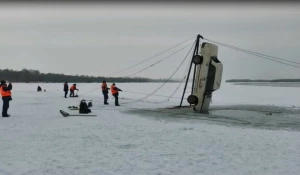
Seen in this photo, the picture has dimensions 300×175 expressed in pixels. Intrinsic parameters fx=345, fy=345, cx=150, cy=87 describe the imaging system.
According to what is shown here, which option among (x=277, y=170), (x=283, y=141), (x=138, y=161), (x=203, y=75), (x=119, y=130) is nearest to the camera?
(x=277, y=170)

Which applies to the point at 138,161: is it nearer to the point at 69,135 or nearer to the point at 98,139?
the point at 98,139

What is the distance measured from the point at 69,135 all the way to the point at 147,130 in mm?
2305

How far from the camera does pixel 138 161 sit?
21.9 feet

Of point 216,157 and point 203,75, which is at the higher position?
point 203,75

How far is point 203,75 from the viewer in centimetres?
1619

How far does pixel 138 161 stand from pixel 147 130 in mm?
3654

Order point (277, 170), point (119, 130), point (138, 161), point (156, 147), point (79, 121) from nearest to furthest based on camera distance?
point (277, 170) → point (138, 161) → point (156, 147) → point (119, 130) → point (79, 121)

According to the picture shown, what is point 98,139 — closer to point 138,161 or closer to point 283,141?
point 138,161

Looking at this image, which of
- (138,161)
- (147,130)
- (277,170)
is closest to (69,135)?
(147,130)

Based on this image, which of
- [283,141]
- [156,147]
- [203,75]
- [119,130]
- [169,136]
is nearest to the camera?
[156,147]

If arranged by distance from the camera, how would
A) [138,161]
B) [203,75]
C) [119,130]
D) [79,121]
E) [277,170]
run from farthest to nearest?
[203,75] → [79,121] → [119,130] → [138,161] → [277,170]

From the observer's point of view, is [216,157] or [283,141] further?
[283,141]

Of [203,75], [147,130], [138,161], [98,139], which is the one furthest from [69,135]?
[203,75]

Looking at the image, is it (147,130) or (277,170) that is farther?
(147,130)
